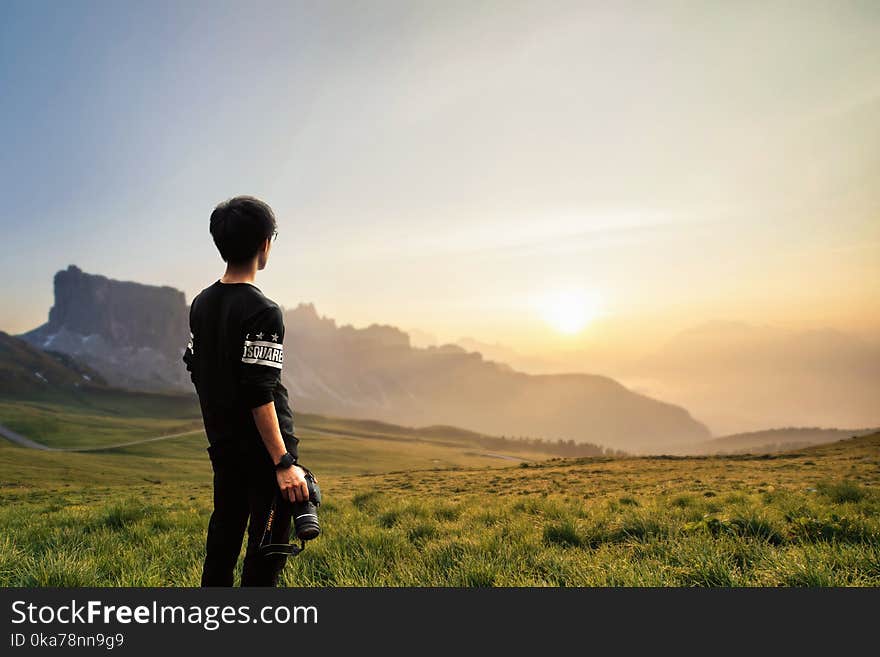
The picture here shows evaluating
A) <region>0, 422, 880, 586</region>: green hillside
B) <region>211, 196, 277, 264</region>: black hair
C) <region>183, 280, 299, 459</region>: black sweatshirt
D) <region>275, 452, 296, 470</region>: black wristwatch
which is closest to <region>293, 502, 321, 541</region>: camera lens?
<region>275, 452, 296, 470</region>: black wristwatch

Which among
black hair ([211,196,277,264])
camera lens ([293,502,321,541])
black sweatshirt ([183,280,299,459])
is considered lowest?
camera lens ([293,502,321,541])

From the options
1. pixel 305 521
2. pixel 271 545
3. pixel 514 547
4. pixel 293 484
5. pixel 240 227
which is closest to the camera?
pixel 305 521

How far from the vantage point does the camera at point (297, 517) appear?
3164mm

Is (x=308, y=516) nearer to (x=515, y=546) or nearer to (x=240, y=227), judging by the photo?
(x=240, y=227)

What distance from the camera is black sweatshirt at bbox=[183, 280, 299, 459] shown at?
3.40m

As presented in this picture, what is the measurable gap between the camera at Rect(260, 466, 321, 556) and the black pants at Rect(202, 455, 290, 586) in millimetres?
21

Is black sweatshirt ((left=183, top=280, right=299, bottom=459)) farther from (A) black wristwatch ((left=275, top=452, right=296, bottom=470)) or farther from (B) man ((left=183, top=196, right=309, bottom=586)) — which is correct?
(A) black wristwatch ((left=275, top=452, right=296, bottom=470))

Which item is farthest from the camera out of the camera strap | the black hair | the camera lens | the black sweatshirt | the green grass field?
the green grass field

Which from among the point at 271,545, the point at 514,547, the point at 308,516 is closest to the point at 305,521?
the point at 308,516

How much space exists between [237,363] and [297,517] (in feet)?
3.90

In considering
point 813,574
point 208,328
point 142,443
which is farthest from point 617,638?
point 142,443

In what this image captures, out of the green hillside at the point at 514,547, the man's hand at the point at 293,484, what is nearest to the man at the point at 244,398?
the man's hand at the point at 293,484

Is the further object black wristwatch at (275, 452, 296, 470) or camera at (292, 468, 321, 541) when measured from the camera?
black wristwatch at (275, 452, 296, 470)

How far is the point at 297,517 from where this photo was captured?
10.6ft
